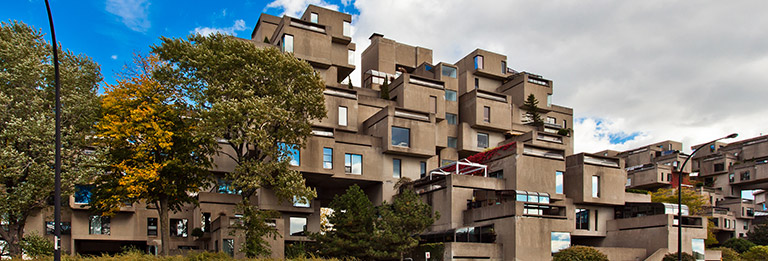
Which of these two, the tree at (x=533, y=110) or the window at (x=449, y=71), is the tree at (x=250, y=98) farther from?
the tree at (x=533, y=110)

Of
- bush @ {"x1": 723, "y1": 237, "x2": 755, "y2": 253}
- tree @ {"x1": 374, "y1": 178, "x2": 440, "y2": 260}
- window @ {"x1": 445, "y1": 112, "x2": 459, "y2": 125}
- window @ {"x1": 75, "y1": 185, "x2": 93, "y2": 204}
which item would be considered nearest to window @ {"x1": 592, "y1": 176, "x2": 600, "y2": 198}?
tree @ {"x1": 374, "y1": 178, "x2": 440, "y2": 260}

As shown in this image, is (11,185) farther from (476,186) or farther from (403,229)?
(476,186)

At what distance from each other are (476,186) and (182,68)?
2315cm

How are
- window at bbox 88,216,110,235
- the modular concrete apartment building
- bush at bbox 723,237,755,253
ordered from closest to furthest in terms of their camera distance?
the modular concrete apartment building
window at bbox 88,216,110,235
bush at bbox 723,237,755,253

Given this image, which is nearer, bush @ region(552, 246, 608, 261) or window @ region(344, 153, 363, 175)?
bush @ region(552, 246, 608, 261)

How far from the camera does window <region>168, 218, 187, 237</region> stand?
168ft

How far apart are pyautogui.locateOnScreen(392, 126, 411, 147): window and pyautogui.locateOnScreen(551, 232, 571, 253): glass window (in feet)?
48.5

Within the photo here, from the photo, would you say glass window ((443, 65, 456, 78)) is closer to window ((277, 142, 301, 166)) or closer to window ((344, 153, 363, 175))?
window ((344, 153, 363, 175))

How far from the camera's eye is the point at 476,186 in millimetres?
47344

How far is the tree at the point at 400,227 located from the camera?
129 feet

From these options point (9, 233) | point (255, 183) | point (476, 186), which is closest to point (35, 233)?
point (9, 233)

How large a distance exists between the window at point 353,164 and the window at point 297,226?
566 centimetres

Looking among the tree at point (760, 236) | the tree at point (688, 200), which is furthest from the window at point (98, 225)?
the tree at point (760, 236)

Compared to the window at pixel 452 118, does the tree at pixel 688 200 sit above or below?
below
